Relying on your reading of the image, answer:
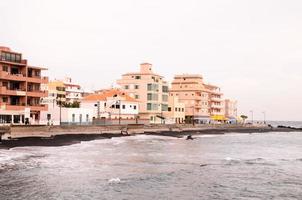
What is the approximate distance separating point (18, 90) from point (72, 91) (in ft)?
288

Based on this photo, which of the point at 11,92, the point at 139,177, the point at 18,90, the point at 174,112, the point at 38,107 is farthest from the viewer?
the point at 174,112

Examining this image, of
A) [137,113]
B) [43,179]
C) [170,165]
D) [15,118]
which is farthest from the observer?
[137,113]

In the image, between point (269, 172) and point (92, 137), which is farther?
point (92, 137)

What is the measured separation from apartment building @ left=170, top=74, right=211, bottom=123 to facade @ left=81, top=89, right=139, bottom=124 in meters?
36.7

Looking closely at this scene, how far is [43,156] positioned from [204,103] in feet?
384

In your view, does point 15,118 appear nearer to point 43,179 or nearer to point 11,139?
point 11,139

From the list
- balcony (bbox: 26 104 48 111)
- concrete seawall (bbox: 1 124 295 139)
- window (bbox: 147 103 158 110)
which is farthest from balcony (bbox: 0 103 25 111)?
window (bbox: 147 103 158 110)

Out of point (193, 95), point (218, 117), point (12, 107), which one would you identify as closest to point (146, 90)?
point (193, 95)

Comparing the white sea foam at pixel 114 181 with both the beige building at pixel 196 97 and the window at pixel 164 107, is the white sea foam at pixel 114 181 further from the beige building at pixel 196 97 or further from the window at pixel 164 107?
the beige building at pixel 196 97

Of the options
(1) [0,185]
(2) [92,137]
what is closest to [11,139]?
(2) [92,137]

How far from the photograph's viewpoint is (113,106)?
115062mm

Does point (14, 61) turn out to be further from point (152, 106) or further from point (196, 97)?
point (196, 97)

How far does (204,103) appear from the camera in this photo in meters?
160

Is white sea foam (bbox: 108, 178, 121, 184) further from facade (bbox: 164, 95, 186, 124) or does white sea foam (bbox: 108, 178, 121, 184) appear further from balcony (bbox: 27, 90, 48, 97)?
facade (bbox: 164, 95, 186, 124)
